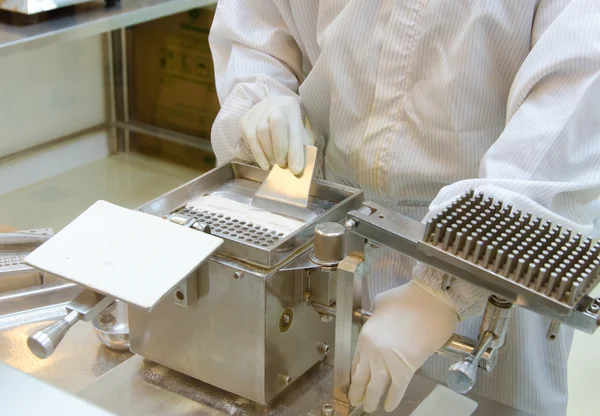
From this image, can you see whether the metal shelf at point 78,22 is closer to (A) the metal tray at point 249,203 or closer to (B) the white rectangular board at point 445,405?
(A) the metal tray at point 249,203

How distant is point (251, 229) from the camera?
2.89 feet

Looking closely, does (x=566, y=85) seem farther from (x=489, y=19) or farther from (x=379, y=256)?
(x=379, y=256)

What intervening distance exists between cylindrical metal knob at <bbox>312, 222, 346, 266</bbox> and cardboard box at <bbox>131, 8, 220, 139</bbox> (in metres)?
1.89

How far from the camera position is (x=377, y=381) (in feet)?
2.67

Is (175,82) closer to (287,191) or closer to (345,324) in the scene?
(287,191)

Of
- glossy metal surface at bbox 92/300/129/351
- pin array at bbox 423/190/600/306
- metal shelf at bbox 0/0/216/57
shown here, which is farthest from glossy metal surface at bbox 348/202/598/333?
metal shelf at bbox 0/0/216/57

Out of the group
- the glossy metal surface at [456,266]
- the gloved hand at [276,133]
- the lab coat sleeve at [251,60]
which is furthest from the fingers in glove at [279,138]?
the glossy metal surface at [456,266]

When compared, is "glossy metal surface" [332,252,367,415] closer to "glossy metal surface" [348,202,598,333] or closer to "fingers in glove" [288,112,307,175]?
"glossy metal surface" [348,202,598,333]

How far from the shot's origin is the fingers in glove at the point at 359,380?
820mm

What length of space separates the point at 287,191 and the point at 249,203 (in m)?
0.05

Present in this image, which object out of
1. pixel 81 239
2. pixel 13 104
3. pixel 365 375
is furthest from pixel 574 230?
pixel 13 104

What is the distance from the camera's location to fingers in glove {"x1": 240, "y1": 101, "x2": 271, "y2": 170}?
40.8 inches

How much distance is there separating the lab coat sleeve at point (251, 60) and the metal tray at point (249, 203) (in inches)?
5.0

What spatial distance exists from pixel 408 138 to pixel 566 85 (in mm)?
225
